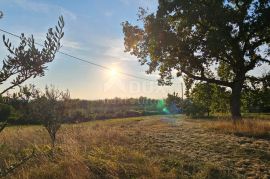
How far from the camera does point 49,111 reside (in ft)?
43.3

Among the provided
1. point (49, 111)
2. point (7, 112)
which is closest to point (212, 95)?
point (49, 111)

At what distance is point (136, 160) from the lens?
10.4m

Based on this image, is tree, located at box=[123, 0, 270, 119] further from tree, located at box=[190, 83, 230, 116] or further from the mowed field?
the mowed field

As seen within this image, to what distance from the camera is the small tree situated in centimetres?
1311

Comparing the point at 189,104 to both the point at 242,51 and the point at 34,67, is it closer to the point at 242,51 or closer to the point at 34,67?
the point at 242,51

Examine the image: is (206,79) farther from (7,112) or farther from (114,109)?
(114,109)

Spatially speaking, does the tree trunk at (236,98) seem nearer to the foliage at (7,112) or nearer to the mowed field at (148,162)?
the mowed field at (148,162)

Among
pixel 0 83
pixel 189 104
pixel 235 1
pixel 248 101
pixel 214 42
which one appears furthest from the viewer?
pixel 189 104

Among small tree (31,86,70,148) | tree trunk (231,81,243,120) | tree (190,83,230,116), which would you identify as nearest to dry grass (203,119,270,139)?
tree trunk (231,81,243,120)

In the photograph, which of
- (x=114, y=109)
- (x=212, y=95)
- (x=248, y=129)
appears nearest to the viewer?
(x=248, y=129)

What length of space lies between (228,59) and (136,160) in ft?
56.1

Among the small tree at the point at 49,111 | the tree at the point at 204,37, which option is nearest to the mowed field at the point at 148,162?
the small tree at the point at 49,111

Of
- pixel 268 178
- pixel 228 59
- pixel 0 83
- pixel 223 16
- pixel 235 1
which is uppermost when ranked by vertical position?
pixel 235 1

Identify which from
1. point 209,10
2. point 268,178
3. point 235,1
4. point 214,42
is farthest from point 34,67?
point 235,1
